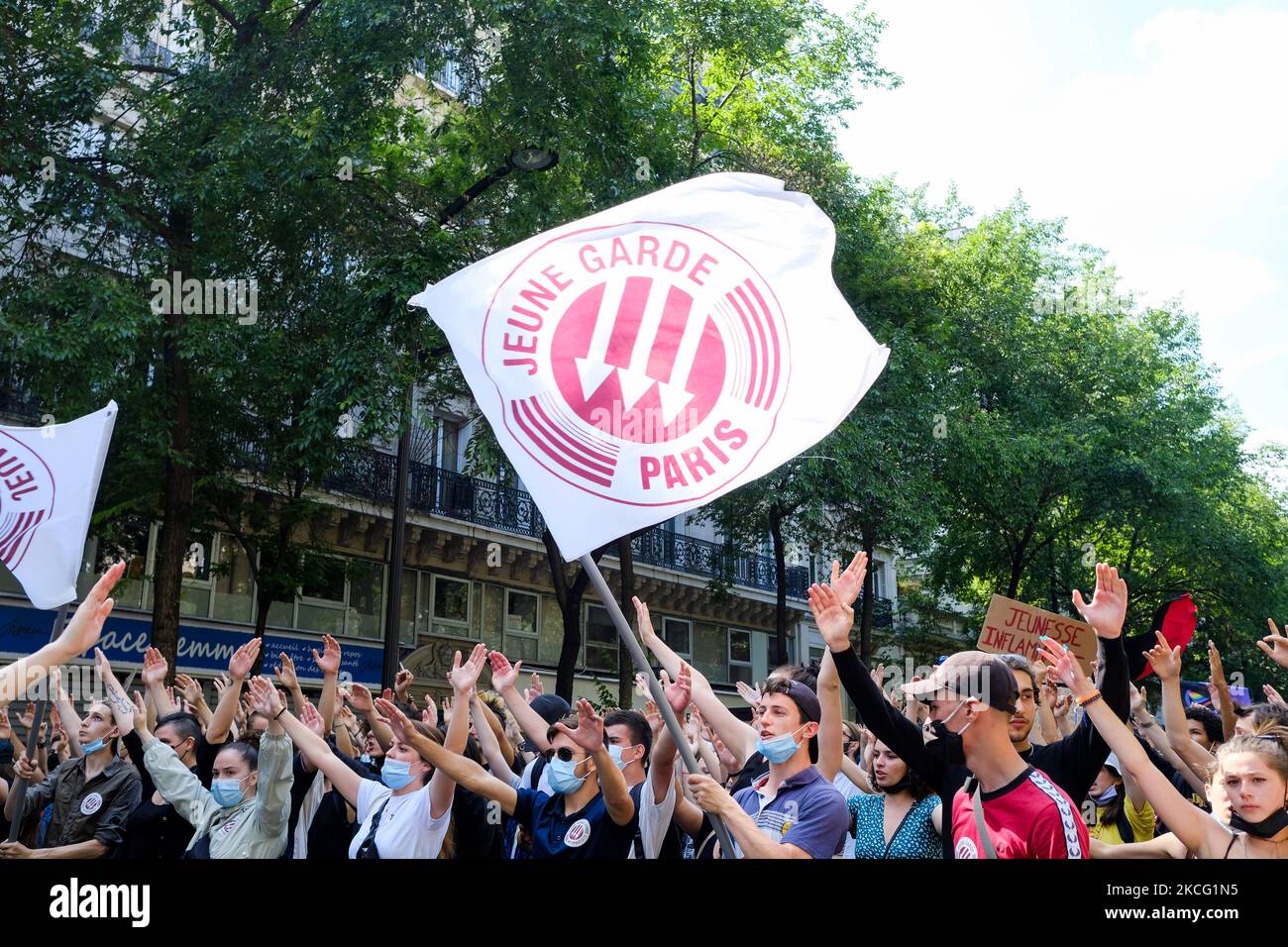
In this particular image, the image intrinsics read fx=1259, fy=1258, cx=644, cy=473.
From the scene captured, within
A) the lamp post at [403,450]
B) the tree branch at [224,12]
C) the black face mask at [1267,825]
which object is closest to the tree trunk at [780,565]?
the lamp post at [403,450]

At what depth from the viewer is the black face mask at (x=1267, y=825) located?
144 inches

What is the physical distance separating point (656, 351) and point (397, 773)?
7.31ft

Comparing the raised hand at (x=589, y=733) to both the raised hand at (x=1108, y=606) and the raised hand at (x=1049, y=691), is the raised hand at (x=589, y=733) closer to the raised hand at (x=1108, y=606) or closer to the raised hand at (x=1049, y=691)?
the raised hand at (x=1108, y=606)

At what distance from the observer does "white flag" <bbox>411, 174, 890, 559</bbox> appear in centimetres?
427

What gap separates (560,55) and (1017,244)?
15006 mm

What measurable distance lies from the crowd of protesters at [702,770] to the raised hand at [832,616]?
0.01 meters

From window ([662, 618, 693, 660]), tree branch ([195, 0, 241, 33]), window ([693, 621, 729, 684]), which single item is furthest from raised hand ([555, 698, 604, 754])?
window ([693, 621, 729, 684])

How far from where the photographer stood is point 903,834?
4.42 metres

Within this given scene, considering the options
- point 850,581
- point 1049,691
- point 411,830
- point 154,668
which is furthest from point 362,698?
point 1049,691

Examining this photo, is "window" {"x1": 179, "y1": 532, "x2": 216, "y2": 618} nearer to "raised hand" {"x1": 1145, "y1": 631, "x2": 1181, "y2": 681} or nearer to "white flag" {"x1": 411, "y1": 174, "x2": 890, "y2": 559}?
"white flag" {"x1": 411, "y1": 174, "x2": 890, "y2": 559}

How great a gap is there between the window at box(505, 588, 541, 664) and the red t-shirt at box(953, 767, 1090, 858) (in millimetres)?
25234

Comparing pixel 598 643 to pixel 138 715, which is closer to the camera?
pixel 138 715

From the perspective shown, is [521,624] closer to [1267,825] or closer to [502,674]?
[502,674]
